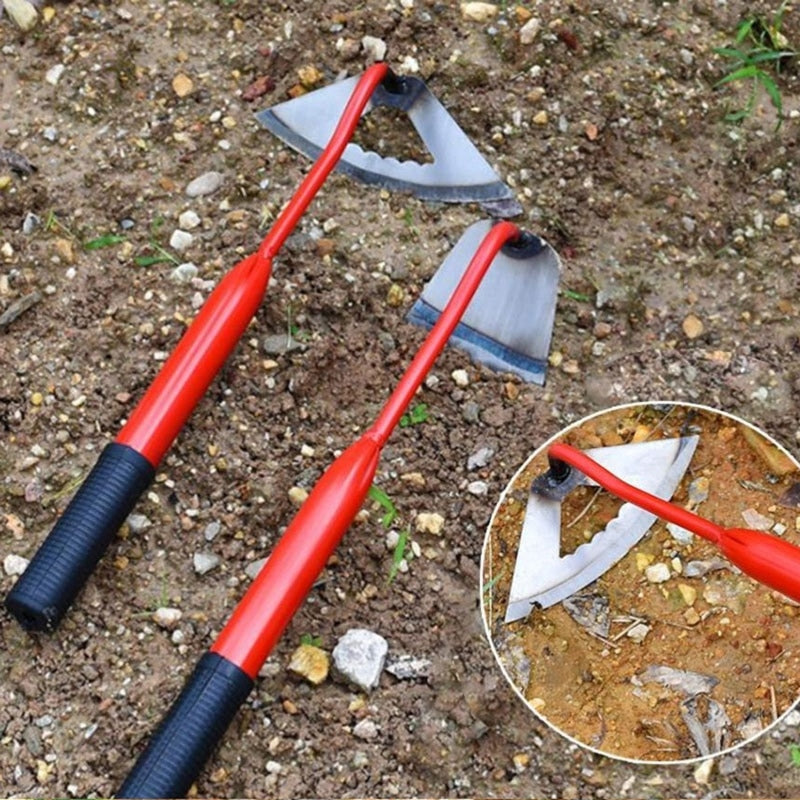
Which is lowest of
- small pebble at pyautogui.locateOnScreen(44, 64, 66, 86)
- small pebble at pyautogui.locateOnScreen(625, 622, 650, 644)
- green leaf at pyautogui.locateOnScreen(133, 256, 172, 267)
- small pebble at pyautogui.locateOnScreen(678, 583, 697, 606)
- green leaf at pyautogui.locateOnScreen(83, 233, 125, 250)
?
small pebble at pyautogui.locateOnScreen(625, 622, 650, 644)

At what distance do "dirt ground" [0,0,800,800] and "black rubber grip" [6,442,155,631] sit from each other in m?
0.12

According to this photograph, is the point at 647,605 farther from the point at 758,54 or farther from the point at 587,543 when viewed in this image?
the point at 758,54

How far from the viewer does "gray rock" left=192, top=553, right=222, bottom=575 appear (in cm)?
295

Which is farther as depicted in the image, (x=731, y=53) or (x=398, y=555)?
(x=731, y=53)

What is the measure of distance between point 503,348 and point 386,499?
0.49 metres

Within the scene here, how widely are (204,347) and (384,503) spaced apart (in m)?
0.56

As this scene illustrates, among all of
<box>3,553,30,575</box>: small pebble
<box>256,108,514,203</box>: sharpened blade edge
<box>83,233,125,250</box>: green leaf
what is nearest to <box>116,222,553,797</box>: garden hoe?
<box>3,553,30,575</box>: small pebble

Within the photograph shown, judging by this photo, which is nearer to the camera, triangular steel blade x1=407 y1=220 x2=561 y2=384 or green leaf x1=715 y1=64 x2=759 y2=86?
triangular steel blade x1=407 y1=220 x2=561 y2=384

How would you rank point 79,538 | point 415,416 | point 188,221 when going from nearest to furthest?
point 79,538 → point 415,416 → point 188,221

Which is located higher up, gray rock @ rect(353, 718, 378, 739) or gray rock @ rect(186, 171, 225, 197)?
gray rock @ rect(186, 171, 225, 197)

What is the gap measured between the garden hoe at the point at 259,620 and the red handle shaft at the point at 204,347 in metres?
0.37

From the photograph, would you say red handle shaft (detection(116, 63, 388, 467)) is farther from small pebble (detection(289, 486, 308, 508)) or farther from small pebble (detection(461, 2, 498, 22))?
small pebble (detection(461, 2, 498, 22))

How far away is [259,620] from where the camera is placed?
2.66 meters

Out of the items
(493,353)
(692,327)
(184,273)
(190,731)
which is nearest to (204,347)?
(184,273)
